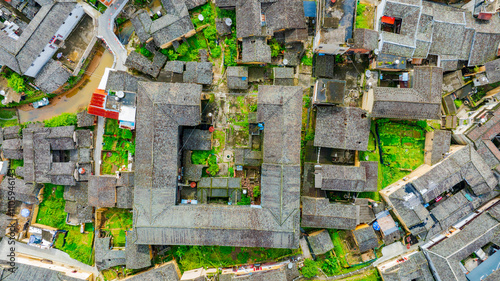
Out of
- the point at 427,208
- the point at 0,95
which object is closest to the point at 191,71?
the point at 0,95

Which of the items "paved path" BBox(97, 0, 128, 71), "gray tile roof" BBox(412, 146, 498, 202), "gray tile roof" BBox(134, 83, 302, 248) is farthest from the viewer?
"paved path" BBox(97, 0, 128, 71)

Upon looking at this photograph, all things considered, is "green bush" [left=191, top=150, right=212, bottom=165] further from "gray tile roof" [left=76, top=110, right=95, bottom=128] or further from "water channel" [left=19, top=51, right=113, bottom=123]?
"water channel" [left=19, top=51, right=113, bottom=123]

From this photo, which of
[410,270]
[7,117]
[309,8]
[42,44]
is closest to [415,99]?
[309,8]

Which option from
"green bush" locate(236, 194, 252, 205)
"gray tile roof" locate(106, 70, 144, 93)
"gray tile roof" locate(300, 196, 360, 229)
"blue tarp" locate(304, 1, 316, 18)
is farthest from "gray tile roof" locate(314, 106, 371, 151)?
"gray tile roof" locate(106, 70, 144, 93)

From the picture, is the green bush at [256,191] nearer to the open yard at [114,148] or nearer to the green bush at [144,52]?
the open yard at [114,148]

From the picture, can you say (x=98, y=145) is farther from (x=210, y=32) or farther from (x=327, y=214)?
(x=327, y=214)
